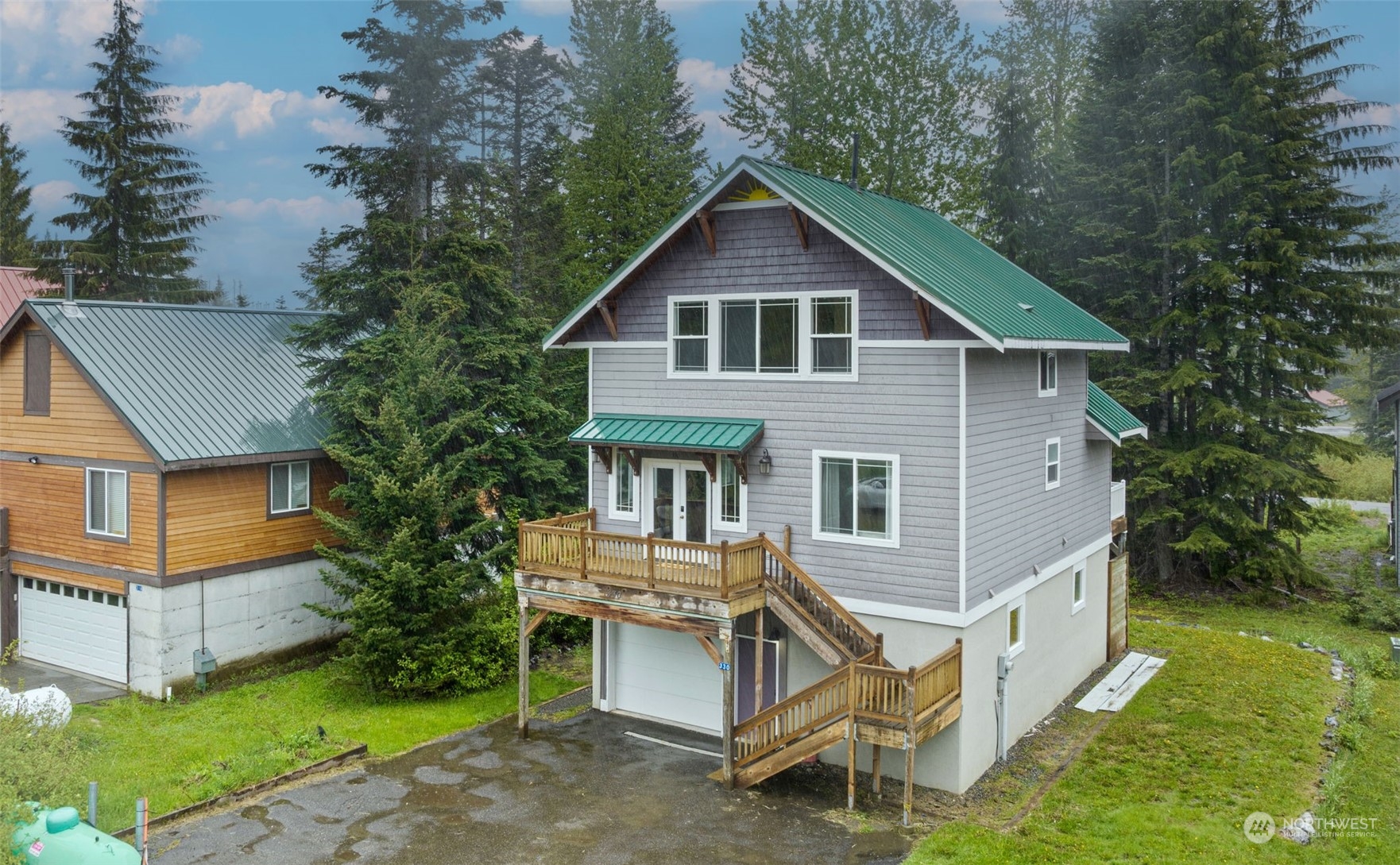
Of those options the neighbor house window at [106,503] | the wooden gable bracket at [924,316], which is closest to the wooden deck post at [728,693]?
the wooden gable bracket at [924,316]

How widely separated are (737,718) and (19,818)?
32.1 ft

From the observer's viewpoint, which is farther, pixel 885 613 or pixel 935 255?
pixel 935 255

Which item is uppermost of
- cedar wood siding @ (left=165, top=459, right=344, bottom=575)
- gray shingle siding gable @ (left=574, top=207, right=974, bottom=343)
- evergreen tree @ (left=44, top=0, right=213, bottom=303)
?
evergreen tree @ (left=44, top=0, right=213, bottom=303)

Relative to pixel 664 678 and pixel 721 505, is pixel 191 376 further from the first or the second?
pixel 721 505

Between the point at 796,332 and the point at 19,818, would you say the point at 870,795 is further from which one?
the point at 19,818

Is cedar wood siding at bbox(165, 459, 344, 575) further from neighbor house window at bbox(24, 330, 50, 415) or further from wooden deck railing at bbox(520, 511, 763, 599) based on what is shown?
wooden deck railing at bbox(520, 511, 763, 599)

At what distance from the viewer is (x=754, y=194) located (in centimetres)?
1508

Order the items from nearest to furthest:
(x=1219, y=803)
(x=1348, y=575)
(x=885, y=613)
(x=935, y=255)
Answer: (x=1219, y=803) → (x=885, y=613) → (x=935, y=255) → (x=1348, y=575)

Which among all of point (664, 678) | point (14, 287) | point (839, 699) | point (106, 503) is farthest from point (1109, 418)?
point (14, 287)

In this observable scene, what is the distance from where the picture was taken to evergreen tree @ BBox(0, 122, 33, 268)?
4766cm

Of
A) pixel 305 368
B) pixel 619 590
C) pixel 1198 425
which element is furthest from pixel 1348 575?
pixel 305 368

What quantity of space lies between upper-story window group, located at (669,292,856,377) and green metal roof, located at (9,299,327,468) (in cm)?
936

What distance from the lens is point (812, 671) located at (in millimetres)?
14938

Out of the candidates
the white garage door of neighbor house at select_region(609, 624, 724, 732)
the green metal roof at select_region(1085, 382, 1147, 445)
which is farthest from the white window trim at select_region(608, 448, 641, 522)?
the green metal roof at select_region(1085, 382, 1147, 445)
